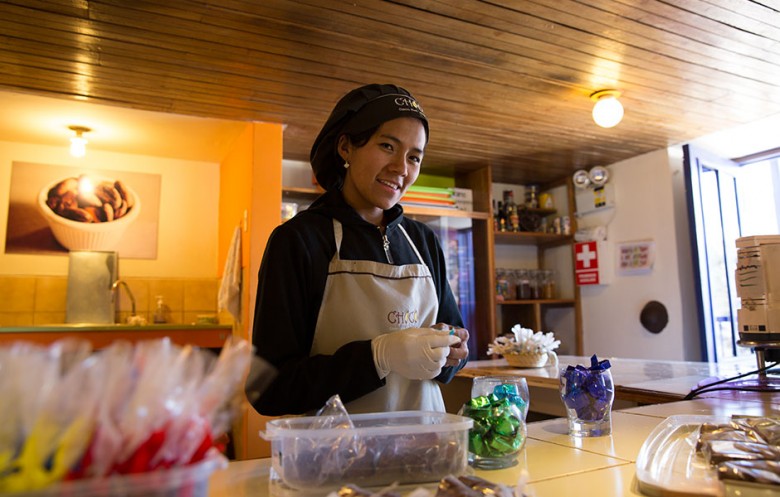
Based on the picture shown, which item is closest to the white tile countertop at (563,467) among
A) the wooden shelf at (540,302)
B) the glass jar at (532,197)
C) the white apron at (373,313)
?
the white apron at (373,313)

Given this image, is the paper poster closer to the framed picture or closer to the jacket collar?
the jacket collar

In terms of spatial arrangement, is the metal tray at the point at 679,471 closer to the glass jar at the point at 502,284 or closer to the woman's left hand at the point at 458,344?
the woman's left hand at the point at 458,344

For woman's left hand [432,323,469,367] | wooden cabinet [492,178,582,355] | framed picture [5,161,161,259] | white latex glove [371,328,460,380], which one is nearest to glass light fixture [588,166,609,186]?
wooden cabinet [492,178,582,355]

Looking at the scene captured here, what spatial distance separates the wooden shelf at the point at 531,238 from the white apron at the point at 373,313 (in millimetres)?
3467

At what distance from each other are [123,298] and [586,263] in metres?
3.63

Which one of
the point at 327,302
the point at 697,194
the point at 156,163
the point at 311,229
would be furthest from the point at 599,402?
the point at 156,163

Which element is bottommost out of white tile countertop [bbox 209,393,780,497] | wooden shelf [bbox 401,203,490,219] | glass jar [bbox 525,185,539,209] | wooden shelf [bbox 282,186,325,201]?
white tile countertop [bbox 209,393,780,497]

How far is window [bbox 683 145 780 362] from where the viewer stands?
3.85 metres

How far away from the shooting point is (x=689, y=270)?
4.08 m

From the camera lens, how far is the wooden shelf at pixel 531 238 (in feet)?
15.5

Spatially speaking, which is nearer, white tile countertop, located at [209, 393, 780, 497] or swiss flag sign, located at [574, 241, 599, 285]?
Answer: white tile countertop, located at [209, 393, 780, 497]

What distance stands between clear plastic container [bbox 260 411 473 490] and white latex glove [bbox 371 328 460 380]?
0.22 meters

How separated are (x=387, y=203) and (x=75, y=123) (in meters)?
2.95

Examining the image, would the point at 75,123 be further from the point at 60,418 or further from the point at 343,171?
the point at 60,418
